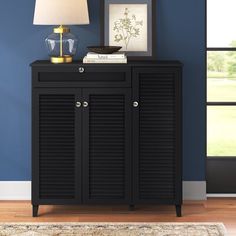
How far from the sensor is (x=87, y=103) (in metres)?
5.25

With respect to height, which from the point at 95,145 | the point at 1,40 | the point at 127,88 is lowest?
the point at 95,145

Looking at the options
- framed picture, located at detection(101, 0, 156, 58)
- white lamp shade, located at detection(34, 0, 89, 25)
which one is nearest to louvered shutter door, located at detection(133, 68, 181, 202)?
framed picture, located at detection(101, 0, 156, 58)

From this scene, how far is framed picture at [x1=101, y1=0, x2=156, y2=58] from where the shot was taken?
222 inches

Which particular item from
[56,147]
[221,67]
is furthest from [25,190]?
[221,67]

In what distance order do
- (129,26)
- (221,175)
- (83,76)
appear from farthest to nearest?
(221,175) → (129,26) → (83,76)

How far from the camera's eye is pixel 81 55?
569 cm

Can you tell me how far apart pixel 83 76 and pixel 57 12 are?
46cm

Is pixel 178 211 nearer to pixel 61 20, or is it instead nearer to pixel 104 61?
pixel 104 61

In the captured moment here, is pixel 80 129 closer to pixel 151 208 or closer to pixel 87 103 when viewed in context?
pixel 87 103

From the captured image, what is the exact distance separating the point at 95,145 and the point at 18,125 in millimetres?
739

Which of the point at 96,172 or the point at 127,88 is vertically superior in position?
the point at 127,88

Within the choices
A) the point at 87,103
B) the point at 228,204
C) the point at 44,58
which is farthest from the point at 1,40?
the point at 228,204

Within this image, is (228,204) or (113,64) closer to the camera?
(113,64)

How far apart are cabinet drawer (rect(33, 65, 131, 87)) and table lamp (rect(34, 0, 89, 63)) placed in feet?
0.47
